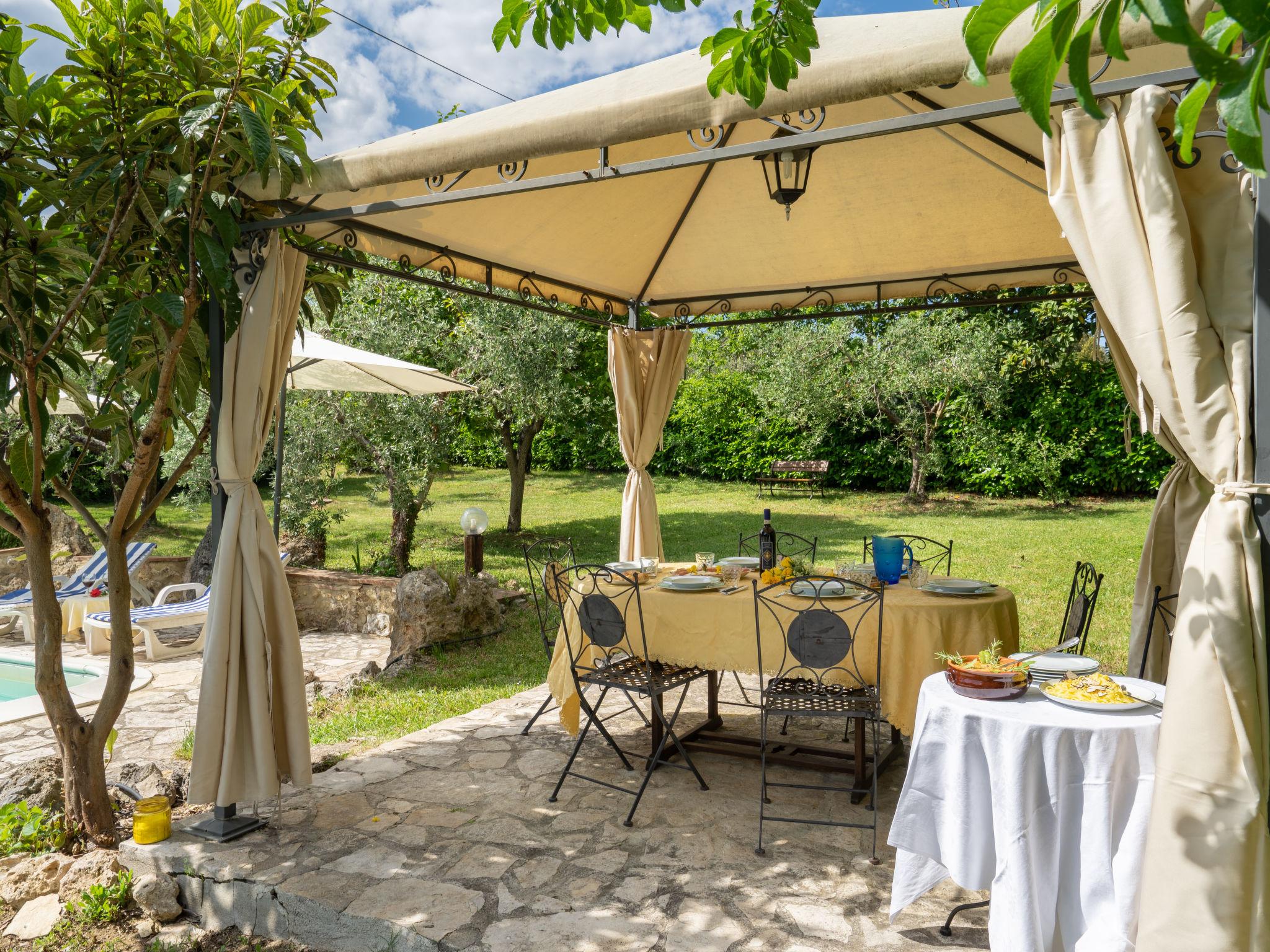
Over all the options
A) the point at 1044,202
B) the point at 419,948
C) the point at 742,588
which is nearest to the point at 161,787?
the point at 419,948

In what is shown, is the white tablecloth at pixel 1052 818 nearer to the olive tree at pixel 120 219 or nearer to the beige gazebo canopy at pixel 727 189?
the beige gazebo canopy at pixel 727 189

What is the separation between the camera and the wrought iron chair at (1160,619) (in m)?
3.41

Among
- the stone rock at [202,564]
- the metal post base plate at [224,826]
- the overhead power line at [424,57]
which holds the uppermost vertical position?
the overhead power line at [424,57]

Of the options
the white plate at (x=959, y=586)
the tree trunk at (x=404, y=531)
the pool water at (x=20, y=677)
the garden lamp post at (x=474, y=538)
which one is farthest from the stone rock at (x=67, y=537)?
the white plate at (x=959, y=586)

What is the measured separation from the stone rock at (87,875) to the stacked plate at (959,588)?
321 centimetres

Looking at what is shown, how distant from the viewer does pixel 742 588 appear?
152 inches

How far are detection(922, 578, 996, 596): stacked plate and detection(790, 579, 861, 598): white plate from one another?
12.1 inches

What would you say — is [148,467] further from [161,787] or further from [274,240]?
[161,787]

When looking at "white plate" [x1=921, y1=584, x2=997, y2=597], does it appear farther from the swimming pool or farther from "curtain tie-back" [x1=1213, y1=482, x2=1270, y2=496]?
the swimming pool

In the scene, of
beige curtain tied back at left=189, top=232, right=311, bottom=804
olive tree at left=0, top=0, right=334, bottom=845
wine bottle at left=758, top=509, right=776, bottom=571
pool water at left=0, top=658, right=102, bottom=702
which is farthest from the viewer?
pool water at left=0, top=658, right=102, bottom=702

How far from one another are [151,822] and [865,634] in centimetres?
280

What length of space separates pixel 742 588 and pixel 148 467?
2485mm

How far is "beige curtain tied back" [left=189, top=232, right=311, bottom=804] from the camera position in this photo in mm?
3270

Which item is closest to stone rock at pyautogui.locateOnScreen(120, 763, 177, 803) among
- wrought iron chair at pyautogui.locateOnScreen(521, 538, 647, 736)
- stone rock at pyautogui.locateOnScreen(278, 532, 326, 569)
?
wrought iron chair at pyautogui.locateOnScreen(521, 538, 647, 736)
